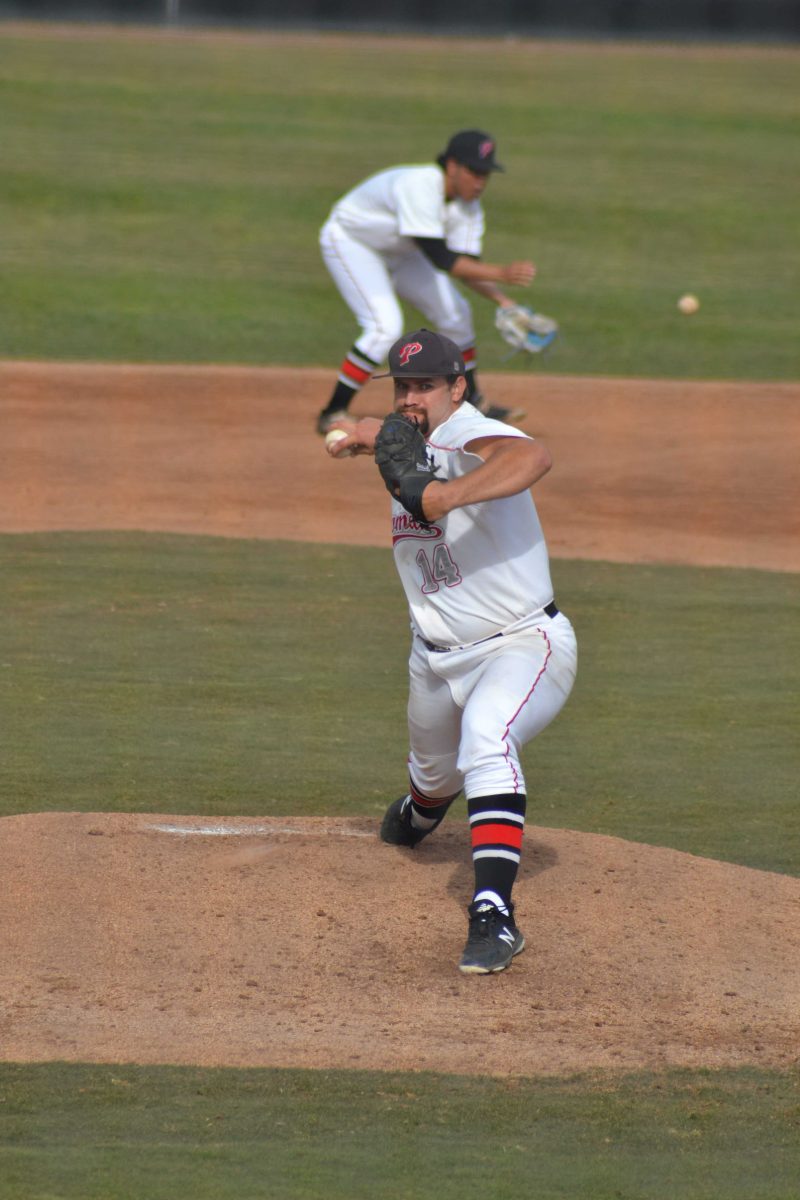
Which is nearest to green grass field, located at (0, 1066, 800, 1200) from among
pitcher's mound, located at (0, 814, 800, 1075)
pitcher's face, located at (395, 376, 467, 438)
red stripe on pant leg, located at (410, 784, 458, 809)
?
pitcher's mound, located at (0, 814, 800, 1075)

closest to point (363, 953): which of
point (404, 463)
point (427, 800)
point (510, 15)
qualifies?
point (427, 800)

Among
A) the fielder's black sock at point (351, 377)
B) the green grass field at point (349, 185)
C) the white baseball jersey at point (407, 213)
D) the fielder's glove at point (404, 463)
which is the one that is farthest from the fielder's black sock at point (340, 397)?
the fielder's glove at point (404, 463)

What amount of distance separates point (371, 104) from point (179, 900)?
22773 millimetres

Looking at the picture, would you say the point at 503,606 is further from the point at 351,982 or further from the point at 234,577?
the point at 234,577

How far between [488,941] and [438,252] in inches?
273

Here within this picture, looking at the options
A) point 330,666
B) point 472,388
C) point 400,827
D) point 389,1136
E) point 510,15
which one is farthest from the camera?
point 510,15

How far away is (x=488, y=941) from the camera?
4.61 m

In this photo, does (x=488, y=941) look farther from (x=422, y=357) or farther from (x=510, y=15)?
(x=510, y=15)

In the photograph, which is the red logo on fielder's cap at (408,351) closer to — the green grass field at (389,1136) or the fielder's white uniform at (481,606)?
the fielder's white uniform at (481,606)

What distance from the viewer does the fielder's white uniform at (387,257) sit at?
36.7 feet

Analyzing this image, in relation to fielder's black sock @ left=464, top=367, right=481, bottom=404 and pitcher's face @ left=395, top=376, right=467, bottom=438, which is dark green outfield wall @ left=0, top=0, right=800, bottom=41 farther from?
pitcher's face @ left=395, top=376, right=467, bottom=438

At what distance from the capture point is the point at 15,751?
21.8 ft

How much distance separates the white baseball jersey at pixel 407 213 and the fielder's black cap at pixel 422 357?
6.11 metres

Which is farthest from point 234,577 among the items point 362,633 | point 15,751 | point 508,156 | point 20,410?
point 508,156
